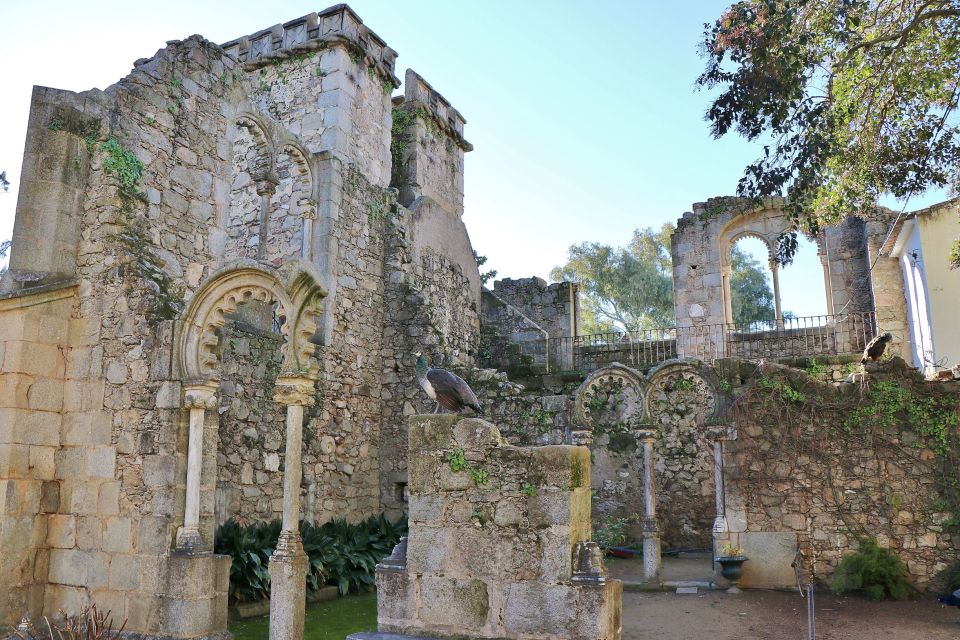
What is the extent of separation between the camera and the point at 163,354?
693 cm

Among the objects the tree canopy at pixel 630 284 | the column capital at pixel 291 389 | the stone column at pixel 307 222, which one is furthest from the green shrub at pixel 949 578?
the tree canopy at pixel 630 284

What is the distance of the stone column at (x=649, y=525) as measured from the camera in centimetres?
941

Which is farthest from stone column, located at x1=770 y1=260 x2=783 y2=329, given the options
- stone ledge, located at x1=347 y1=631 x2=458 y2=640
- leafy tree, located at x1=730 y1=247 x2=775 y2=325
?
leafy tree, located at x1=730 y1=247 x2=775 y2=325

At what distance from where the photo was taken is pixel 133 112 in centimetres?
783

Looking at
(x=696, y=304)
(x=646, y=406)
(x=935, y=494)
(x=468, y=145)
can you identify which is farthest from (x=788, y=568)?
(x=468, y=145)

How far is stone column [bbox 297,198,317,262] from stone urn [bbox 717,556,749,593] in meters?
7.11

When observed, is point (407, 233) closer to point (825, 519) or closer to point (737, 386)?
point (737, 386)

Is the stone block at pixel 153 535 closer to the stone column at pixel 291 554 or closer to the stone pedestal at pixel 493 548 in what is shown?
the stone column at pixel 291 554

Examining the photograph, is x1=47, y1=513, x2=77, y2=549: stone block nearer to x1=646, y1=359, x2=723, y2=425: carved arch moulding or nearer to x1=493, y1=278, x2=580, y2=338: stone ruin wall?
x1=646, y1=359, x2=723, y2=425: carved arch moulding

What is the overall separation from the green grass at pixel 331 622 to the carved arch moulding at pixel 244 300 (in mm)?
2693

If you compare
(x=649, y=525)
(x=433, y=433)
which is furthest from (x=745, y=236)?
(x=433, y=433)

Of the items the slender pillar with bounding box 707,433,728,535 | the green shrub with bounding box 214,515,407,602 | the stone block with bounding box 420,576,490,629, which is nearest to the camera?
the stone block with bounding box 420,576,490,629

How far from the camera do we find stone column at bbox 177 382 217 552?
6.54 meters

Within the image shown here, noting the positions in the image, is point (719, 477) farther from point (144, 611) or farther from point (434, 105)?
point (434, 105)
